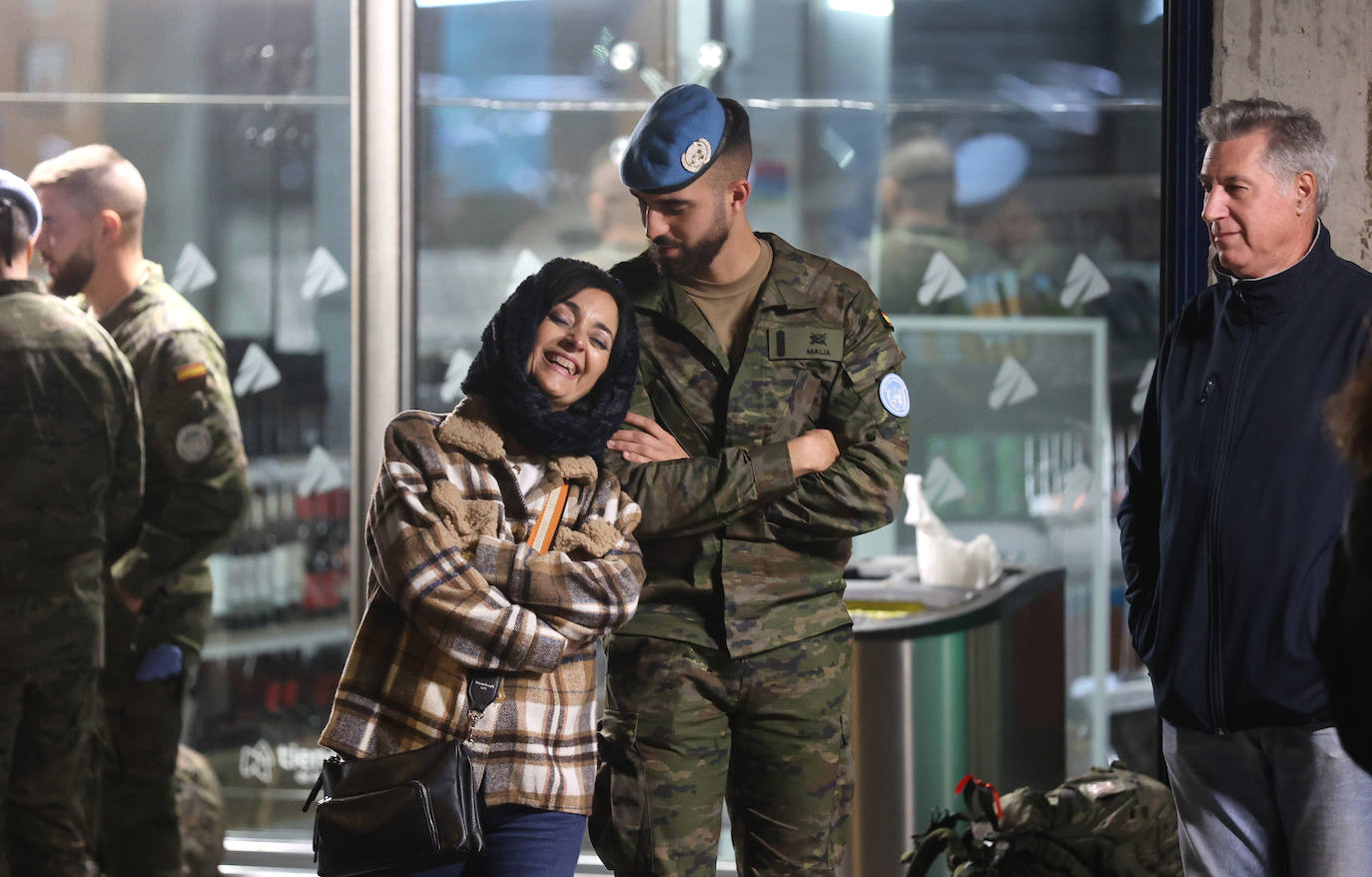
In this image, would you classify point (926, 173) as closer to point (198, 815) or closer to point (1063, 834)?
point (1063, 834)

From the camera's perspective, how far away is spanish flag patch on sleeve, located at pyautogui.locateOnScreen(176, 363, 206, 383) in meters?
3.73

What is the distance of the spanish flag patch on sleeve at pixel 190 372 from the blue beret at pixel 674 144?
180 cm

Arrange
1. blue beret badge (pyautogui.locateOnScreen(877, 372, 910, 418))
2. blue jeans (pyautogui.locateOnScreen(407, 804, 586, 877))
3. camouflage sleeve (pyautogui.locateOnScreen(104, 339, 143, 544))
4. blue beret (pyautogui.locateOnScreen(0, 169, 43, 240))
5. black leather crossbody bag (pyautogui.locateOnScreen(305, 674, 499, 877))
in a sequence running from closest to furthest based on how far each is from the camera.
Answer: black leather crossbody bag (pyautogui.locateOnScreen(305, 674, 499, 877)) < blue jeans (pyautogui.locateOnScreen(407, 804, 586, 877)) < blue beret badge (pyautogui.locateOnScreen(877, 372, 910, 418)) < camouflage sleeve (pyautogui.locateOnScreen(104, 339, 143, 544)) < blue beret (pyautogui.locateOnScreen(0, 169, 43, 240))

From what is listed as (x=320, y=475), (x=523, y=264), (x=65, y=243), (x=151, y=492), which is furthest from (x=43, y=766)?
(x=523, y=264)

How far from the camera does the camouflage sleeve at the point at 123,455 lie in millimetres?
3551

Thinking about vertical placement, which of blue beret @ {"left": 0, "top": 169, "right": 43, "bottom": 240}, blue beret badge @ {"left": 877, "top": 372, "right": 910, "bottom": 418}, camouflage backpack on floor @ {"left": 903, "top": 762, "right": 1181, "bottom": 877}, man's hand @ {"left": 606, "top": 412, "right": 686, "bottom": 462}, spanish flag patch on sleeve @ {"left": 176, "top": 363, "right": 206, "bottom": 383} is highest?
blue beret @ {"left": 0, "top": 169, "right": 43, "bottom": 240}

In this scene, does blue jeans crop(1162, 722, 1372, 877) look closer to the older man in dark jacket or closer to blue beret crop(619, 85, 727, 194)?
the older man in dark jacket

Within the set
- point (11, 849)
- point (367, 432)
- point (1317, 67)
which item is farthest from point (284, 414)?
point (1317, 67)

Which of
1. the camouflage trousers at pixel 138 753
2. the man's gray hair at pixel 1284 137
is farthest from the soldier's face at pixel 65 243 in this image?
the man's gray hair at pixel 1284 137

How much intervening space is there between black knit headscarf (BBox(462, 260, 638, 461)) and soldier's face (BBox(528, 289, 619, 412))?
0.5 inches

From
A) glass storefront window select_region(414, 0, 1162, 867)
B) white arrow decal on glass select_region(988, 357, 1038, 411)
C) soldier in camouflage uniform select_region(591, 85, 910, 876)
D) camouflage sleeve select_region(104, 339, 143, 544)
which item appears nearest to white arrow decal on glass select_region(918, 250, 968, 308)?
glass storefront window select_region(414, 0, 1162, 867)

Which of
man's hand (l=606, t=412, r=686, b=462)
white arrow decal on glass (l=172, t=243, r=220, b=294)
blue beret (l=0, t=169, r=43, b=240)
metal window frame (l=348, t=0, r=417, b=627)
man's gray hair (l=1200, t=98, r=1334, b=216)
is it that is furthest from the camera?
white arrow decal on glass (l=172, t=243, r=220, b=294)

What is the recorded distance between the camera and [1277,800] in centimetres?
224

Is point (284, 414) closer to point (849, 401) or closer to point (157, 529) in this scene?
point (157, 529)
